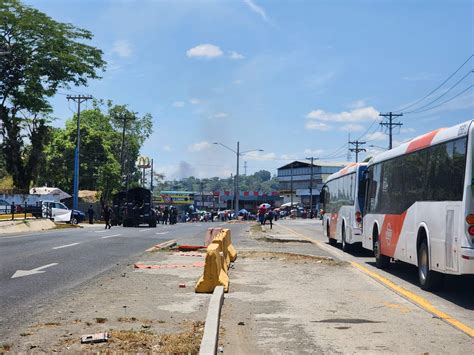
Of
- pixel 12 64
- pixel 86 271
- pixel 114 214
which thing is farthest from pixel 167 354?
pixel 114 214

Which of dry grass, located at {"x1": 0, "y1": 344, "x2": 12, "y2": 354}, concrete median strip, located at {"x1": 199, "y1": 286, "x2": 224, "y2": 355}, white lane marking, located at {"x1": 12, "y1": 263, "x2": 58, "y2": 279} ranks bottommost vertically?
white lane marking, located at {"x1": 12, "y1": 263, "x2": 58, "y2": 279}

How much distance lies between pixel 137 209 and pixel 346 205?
29535 mm

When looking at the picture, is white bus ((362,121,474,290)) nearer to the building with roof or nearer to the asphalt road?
the asphalt road

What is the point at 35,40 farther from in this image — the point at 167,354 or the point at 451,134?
the point at 167,354

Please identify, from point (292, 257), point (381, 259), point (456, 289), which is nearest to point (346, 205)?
point (292, 257)

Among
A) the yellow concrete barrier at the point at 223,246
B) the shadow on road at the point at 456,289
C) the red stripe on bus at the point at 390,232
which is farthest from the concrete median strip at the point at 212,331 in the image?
the red stripe on bus at the point at 390,232

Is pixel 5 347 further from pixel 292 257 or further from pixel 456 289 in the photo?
pixel 292 257

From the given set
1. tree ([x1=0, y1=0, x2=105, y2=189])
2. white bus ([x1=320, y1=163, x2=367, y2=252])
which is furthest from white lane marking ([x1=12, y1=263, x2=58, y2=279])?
tree ([x1=0, y1=0, x2=105, y2=189])

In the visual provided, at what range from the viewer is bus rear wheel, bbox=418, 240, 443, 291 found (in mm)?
11695

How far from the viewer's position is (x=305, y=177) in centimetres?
15162

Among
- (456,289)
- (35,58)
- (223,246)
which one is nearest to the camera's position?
(456,289)

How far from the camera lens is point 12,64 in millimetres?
35719

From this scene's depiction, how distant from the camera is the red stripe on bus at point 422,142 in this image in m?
12.1

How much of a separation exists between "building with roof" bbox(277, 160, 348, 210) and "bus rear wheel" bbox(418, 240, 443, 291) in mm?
131613
